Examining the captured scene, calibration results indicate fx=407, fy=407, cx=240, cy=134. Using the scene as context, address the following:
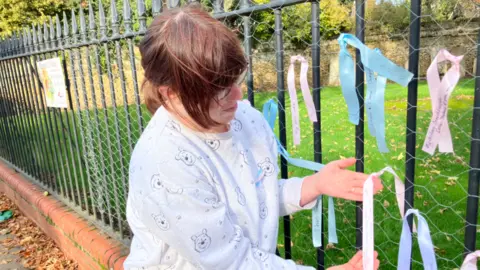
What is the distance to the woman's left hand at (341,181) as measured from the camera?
1.30 m

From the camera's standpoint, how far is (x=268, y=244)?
56.4 inches

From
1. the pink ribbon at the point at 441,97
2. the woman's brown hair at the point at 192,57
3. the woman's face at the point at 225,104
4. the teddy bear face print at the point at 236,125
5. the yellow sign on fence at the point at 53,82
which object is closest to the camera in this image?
the pink ribbon at the point at 441,97

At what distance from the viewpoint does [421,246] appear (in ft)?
3.71

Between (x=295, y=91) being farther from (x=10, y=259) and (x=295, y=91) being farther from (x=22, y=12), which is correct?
(x=22, y=12)

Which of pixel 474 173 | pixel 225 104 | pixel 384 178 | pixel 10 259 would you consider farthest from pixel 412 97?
pixel 10 259

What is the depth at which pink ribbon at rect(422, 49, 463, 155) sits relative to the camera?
99 cm

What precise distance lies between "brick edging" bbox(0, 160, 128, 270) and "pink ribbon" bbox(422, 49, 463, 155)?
2148 mm

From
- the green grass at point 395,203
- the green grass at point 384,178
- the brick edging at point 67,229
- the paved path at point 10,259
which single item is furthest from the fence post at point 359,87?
the paved path at point 10,259

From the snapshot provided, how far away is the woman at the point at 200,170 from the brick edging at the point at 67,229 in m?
1.48

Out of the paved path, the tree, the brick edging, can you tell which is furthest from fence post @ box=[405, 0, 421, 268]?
the tree

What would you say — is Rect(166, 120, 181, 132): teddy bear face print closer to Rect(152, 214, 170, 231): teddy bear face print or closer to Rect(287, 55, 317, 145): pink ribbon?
Rect(152, 214, 170, 231): teddy bear face print

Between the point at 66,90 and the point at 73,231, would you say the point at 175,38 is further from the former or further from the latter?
the point at 73,231

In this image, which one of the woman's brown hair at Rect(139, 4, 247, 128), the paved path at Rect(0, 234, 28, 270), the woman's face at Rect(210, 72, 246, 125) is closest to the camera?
the woman's brown hair at Rect(139, 4, 247, 128)

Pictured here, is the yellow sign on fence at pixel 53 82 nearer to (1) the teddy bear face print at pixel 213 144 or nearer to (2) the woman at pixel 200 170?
(2) the woman at pixel 200 170
